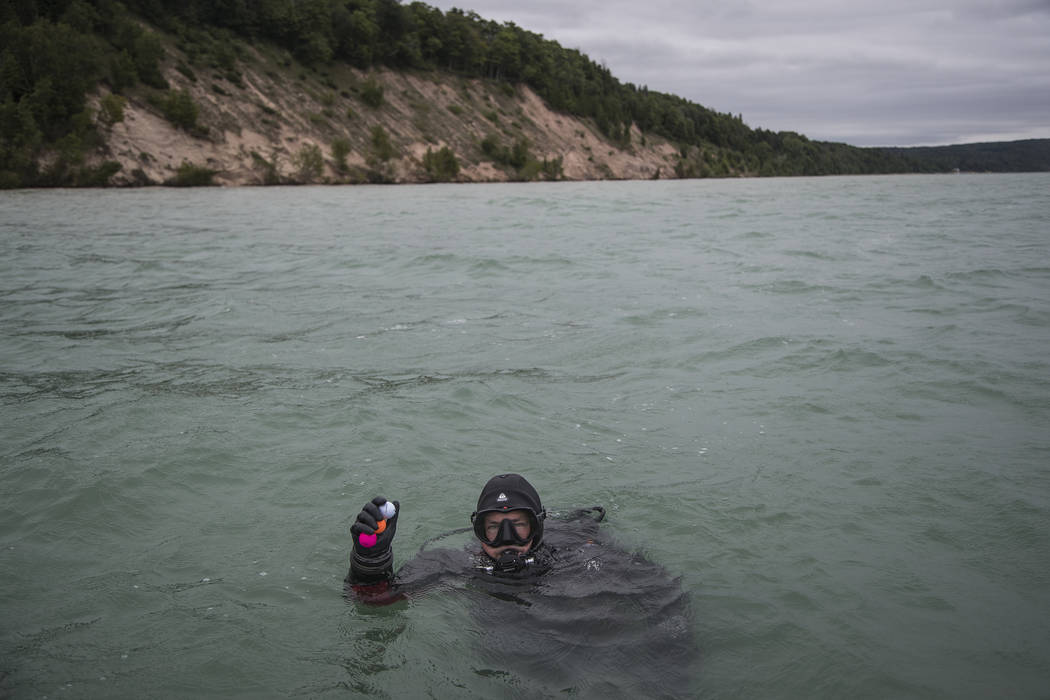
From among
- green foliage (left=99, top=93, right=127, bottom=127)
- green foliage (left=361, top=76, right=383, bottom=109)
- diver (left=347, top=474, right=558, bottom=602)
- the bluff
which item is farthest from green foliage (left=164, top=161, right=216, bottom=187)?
diver (left=347, top=474, right=558, bottom=602)

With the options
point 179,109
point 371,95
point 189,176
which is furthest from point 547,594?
point 371,95

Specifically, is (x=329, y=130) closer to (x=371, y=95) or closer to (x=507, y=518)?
(x=371, y=95)

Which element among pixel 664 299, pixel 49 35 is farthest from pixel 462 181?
pixel 664 299

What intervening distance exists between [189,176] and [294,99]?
81.9ft

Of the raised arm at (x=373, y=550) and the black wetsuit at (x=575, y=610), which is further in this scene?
the raised arm at (x=373, y=550)

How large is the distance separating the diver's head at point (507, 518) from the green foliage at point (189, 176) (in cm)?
5483

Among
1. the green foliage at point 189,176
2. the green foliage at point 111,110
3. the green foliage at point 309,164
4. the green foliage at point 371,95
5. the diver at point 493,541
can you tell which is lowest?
the diver at point 493,541

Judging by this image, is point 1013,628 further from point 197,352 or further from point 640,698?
point 197,352

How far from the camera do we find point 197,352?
946 centimetres

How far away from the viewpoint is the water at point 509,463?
12.9 feet

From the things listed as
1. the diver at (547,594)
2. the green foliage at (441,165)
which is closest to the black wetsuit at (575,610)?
the diver at (547,594)

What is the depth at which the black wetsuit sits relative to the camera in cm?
378

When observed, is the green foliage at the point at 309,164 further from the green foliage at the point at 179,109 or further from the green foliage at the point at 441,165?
the green foliage at the point at 441,165

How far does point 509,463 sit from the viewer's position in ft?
21.5
